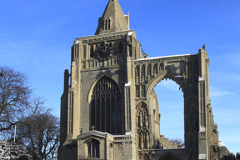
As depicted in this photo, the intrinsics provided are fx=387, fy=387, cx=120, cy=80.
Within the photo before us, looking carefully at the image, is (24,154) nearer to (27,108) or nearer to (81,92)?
(27,108)

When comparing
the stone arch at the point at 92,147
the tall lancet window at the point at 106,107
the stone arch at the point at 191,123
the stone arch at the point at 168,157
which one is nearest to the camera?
the stone arch at the point at 92,147

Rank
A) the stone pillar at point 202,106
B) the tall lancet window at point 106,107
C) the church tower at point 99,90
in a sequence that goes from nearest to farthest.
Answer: the stone pillar at point 202,106
the church tower at point 99,90
the tall lancet window at point 106,107

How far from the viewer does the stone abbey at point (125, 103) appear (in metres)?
40.6

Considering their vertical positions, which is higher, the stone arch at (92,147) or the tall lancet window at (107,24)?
the tall lancet window at (107,24)

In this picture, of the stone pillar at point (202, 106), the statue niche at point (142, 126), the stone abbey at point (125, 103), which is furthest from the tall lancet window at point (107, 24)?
the stone pillar at point (202, 106)

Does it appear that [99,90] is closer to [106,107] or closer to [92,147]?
[106,107]

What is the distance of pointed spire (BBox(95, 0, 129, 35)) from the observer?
50.0 meters

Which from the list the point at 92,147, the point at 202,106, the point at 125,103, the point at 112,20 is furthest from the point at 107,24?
the point at 202,106

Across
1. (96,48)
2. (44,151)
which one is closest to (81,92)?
(96,48)

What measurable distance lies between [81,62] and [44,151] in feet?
40.0

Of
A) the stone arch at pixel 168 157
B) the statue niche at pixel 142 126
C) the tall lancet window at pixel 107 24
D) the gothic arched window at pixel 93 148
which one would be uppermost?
the tall lancet window at pixel 107 24

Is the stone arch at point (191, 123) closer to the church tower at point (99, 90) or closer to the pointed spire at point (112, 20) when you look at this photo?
the church tower at point (99, 90)

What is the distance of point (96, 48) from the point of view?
1861 inches

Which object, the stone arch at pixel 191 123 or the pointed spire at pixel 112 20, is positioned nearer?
the stone arch at pixel 191 123
